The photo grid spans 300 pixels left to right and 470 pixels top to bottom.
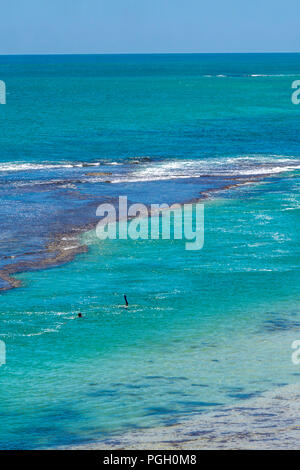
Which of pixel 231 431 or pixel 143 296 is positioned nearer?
pixel 231 431

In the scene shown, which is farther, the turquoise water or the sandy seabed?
the turquoise water

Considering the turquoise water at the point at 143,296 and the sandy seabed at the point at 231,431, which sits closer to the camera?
the sandy seabed at the point at 231,431

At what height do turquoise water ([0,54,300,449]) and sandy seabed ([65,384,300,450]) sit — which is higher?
turquoise water ([0,54,300,449])

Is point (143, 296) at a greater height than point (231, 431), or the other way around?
point (143, 296)

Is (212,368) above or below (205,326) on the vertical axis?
below
